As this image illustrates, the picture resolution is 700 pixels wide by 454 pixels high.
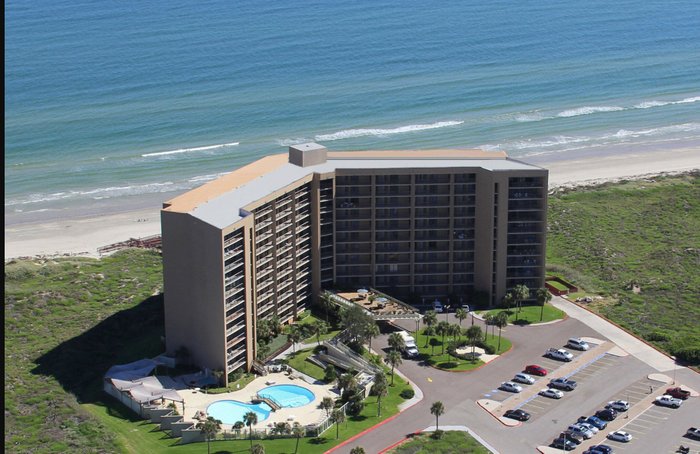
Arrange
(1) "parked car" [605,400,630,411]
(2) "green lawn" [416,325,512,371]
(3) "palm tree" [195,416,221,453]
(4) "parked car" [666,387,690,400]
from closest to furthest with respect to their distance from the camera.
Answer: (3) "palm tree" [195,416,221,453] < (1) "parked car" [605,400,630,411] < (4) "parked car" [666,387,690,400] < (2) "green lawn" [416,325,512,371]

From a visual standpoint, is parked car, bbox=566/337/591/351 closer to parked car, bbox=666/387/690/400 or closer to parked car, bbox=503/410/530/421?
parked car, bbox=666/387/690/400

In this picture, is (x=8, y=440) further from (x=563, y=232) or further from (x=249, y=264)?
(x=563, y=232)

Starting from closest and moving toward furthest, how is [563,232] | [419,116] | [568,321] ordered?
1. [568,321]
2. [563,232]
3. [419,116]

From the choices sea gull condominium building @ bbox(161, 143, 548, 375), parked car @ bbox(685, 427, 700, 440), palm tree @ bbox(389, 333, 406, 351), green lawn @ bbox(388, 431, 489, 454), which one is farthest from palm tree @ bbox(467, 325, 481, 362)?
parked car @ bbox(685, 427, 700, 440)

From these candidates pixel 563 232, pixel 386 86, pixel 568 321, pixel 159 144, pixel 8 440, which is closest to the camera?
pixel 8 440

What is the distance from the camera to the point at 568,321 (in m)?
89.2

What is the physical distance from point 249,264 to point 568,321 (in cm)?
3013

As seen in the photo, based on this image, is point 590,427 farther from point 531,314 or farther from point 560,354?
point 531,314

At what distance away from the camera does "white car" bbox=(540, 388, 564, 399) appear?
73.9m

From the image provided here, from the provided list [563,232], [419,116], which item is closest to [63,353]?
[563,232]

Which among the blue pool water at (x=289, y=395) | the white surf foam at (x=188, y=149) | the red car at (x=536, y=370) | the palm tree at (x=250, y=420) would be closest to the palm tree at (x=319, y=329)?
the blue pool water at (x=289, y=395)

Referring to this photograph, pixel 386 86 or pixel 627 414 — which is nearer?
pixel 627 414

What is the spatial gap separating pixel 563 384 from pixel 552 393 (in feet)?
5.83

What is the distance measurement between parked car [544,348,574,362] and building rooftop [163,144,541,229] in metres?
17.9
